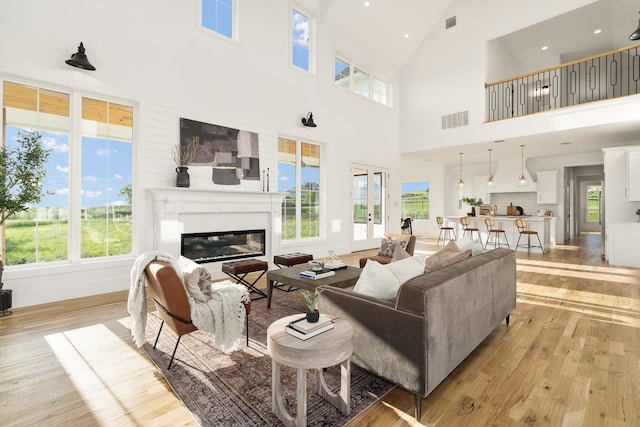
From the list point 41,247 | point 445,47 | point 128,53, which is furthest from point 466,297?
point 445,47

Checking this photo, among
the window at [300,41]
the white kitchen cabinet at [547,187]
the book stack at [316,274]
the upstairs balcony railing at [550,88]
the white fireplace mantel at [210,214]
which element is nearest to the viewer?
the book stack at [316,274]

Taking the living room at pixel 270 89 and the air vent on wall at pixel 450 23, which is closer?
the living room at pixel 270 89

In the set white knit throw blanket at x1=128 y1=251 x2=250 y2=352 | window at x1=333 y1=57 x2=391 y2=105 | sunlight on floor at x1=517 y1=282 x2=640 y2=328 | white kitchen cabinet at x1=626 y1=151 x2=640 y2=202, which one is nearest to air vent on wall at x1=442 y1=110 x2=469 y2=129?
window at x1=333 y1=57 x2=391 y2=105

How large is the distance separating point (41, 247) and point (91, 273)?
0.62m

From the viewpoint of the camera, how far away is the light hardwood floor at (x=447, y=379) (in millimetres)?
1856

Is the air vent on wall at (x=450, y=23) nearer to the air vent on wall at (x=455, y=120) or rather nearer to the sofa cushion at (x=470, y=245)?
the air vent on wall at (x=455, y=120)

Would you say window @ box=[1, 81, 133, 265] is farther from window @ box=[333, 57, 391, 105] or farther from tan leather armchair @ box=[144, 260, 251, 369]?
window @ box=[333, 57, 391, 105]

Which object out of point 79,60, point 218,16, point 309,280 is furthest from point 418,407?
point 218,16

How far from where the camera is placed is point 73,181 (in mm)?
4086

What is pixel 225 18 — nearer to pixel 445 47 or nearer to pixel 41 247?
pixel 41 247

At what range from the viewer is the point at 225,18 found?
5504mm

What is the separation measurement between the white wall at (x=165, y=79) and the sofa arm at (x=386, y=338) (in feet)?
12.0

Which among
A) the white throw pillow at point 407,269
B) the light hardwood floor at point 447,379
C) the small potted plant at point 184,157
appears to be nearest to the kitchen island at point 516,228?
the light hardwood floor at point 447,379

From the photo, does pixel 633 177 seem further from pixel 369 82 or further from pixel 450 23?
pixel 369 82
